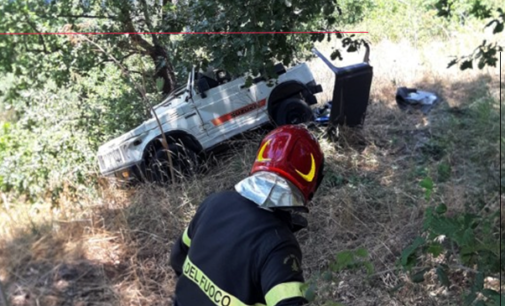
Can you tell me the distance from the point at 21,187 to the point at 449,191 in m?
6.24

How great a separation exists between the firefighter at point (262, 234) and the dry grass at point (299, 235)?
1.79 m

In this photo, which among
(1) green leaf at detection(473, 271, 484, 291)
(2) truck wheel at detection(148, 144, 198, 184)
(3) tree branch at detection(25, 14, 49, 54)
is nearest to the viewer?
(1) green leaf at detection(473, 271, 484, 291)

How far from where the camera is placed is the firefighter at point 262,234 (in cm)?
157

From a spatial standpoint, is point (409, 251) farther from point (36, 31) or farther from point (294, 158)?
point (36, 31)

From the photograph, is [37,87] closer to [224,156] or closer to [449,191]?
[224,156]

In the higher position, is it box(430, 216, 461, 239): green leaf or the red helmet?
the red helmet

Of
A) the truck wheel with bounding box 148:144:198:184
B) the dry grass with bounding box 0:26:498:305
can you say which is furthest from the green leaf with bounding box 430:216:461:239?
the truck wheel with bounding box 148:144:198:184

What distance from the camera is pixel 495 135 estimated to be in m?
6.83

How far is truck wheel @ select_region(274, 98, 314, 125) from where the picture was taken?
8.19 meters

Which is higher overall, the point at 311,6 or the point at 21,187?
the point at 311,6

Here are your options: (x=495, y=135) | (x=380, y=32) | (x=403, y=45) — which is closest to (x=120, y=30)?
(x=495, y=135)

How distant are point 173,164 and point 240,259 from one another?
19.5 feet

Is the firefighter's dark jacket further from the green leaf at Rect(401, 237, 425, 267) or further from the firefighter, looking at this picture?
the green leaf at Rect(401, 237, 425, 267)

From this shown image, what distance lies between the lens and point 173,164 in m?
7.47
